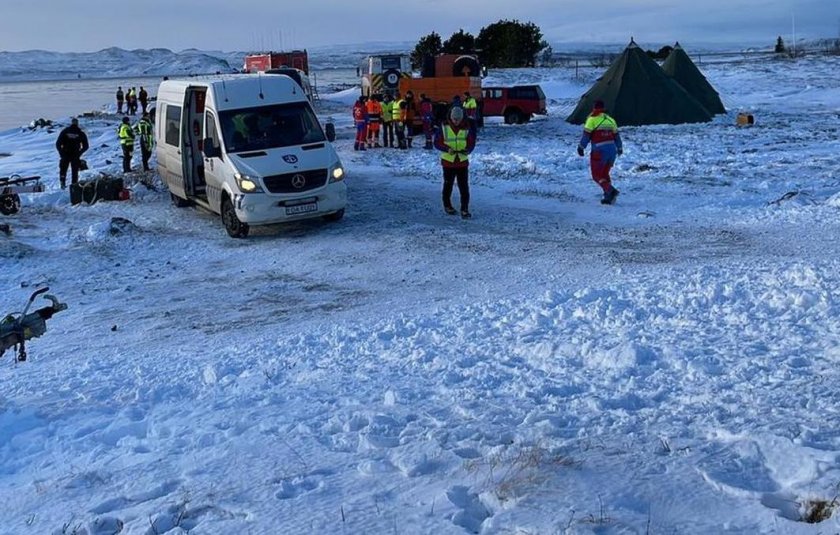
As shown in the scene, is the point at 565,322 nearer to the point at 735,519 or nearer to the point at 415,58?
the point at 735,519

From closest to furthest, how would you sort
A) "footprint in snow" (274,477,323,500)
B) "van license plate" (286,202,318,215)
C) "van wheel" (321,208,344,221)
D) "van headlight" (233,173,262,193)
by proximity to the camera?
"footprint in snow" (274,477,323,500) < "van headlight" (233,173,262,193) < "van license plate" (286,202,318,215) < "van wheel" (321,208,344,221)

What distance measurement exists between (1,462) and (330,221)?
7.83 m

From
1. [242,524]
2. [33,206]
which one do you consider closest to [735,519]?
[242,524]

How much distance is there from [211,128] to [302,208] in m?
1.95

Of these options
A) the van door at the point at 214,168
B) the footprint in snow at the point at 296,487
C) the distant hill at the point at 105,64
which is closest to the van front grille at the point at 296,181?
the van door at the point at 214,168

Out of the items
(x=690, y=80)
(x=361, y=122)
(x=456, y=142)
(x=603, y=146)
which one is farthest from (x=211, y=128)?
(x=690, y=80)

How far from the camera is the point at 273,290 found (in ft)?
29.5

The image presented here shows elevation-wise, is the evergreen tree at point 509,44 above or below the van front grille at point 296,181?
above

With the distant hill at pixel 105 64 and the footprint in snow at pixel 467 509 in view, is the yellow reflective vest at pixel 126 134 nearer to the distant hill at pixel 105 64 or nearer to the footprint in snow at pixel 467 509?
the footprint in snow at pixel 467 509

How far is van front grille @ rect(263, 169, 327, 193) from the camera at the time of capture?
11.4 meters

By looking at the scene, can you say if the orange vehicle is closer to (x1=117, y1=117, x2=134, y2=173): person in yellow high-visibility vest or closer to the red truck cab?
the red truck cab

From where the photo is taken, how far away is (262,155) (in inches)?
456

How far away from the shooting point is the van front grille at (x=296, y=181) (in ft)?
37.3

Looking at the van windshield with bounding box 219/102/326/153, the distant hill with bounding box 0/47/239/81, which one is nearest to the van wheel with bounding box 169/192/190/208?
the van windshield with bounding box 219/102/326/153
